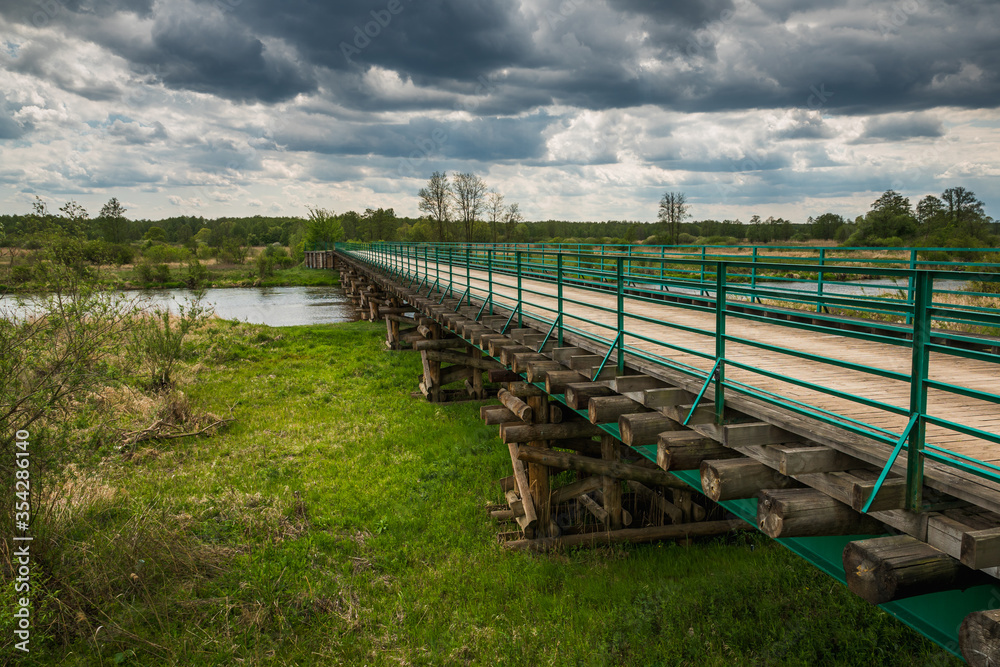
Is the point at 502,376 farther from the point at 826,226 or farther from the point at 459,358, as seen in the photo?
the point at 826,226

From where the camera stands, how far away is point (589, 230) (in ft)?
359

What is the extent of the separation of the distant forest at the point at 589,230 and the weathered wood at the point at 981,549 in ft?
25.4

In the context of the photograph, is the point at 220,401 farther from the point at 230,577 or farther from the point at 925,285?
the point at 925,285

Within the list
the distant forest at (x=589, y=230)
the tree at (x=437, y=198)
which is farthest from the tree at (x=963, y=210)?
the tree at (x=437, y=198)

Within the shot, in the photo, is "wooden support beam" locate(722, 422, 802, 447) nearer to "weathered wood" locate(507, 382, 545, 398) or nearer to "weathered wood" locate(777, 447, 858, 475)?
"weathered wood" locate(777, 447, 858, 475)

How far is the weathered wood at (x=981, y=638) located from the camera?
232 cm

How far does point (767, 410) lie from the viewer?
405cm

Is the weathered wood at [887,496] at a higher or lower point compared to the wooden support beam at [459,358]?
higher

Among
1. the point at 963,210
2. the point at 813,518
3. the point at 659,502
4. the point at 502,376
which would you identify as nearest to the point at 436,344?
the point at 502,376

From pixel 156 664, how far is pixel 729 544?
622 cm

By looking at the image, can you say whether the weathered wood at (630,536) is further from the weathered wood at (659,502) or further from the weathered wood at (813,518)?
the weathered wood at (813,518)

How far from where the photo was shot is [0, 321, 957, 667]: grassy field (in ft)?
18.4

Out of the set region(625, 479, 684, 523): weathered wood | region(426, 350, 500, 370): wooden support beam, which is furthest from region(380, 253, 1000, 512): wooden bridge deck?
region(426, 350, 500, 370): wooden support beam

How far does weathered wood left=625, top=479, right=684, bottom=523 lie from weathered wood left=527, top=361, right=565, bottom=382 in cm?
185
